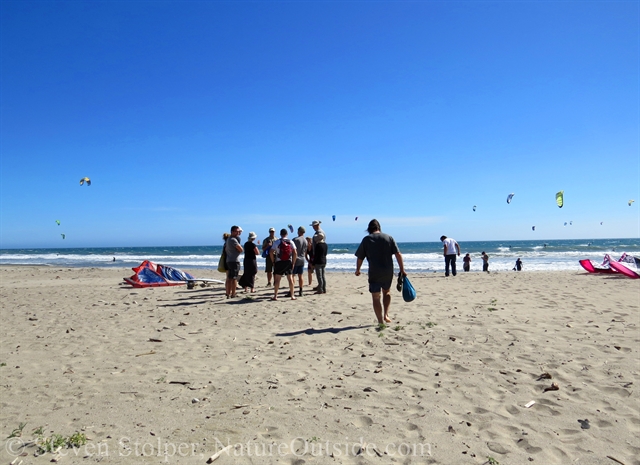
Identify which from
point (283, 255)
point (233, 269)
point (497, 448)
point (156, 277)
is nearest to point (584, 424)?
point (497, 448)

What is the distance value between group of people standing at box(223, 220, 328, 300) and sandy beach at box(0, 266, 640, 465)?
1507 mm

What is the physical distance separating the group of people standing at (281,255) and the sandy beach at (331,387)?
1507 millimetres

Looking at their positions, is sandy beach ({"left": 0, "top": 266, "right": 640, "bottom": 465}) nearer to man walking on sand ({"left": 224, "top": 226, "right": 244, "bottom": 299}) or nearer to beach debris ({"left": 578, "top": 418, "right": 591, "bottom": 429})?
beach debris ({"left": 578, "top": 418, "right": 591, "bottom": 429})

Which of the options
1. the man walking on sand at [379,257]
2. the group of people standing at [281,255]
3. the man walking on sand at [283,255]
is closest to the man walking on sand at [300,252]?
the group of people standing at [281,255]

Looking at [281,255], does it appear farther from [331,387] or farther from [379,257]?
[331,387]

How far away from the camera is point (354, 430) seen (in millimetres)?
3127

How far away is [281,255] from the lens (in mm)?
8586

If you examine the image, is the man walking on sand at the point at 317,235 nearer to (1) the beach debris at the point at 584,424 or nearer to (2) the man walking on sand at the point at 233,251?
(2) the man walking on sand at the point at 233,251

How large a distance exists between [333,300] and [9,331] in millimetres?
5852

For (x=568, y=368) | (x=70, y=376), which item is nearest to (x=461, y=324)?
(x=568, y=368)

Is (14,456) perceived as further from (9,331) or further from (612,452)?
(9,331)

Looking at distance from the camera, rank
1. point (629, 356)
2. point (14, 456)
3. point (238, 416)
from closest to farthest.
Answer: point (14, 456) → point (238, 416) → point (629, 356)

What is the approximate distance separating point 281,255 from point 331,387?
15.9 feet

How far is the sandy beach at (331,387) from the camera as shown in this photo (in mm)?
2906
